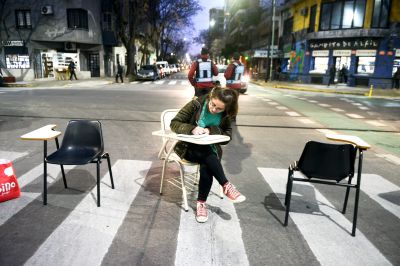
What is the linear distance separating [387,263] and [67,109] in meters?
11.3

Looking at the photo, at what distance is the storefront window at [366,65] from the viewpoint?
28.1 metres

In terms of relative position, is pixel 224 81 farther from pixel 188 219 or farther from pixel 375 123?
pixel 188 219

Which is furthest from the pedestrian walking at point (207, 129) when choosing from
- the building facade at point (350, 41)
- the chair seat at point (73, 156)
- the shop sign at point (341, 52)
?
the shop sign at point (341, 52)

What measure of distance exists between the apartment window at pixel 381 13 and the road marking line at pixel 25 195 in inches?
1151

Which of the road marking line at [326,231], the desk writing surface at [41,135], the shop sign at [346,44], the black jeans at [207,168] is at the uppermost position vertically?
the shop sign at [346,44]

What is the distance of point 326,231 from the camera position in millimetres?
3643

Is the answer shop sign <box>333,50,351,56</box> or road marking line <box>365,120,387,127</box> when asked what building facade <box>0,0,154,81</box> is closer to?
shop sign <box>333,50,351,56</box>

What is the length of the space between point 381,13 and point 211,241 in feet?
98.6

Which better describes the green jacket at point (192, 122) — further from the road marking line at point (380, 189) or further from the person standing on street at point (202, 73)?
the person standing on street at point (202, 73)

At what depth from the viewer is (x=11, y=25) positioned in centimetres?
3159

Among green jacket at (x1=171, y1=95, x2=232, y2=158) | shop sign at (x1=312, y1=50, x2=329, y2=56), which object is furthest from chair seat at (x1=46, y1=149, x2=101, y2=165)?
shop sign at (x1=312, y1=50, x2=329, y2=56)

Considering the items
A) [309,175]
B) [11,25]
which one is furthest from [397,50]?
[11,25]

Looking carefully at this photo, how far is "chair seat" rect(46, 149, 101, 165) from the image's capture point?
4.02 m

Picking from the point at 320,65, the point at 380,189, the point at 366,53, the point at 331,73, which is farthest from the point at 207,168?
the point at 320,65
